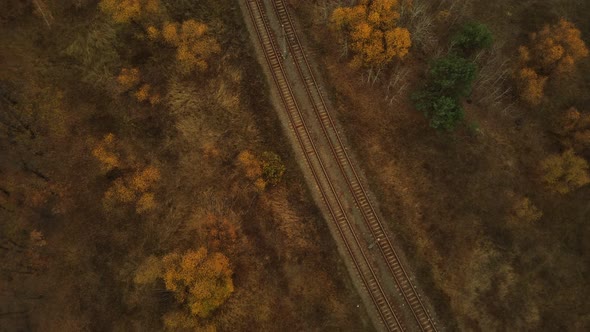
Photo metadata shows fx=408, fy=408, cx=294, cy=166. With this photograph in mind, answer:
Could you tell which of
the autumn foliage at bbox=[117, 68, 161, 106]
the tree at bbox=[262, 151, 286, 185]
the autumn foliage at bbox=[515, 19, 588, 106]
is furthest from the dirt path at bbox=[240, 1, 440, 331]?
the autumn foliage at bbox=[515, 19, 588, 106]

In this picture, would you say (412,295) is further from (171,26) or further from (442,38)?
(171,26)

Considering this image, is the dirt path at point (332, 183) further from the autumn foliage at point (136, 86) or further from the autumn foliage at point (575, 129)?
the autumn foliage at point (575, 129)

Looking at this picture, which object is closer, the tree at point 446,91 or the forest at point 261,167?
the tree at point 446,91

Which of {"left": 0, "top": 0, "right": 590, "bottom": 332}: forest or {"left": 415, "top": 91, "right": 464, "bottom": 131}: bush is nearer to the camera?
{"left": 415, "top": 91, "right": 464, "bottom": 131}: bush

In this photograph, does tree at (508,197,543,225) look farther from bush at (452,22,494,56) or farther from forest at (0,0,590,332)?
bush at (452,22,494,56)

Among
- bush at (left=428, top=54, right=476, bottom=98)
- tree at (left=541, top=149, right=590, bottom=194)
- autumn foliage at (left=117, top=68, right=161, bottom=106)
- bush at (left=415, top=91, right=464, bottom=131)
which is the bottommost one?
tree at (left=541, top=149, right=590, bottom=194)

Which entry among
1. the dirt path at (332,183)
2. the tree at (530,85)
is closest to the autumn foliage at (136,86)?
the dirt path at (332,183)
